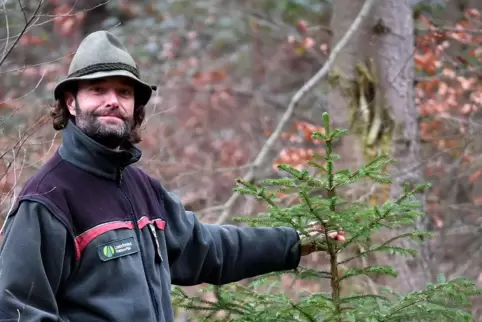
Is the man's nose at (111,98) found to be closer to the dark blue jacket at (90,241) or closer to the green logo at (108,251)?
the dark blue jacket at (90,241)

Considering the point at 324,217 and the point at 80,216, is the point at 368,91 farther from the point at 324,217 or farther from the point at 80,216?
the point at 80,216

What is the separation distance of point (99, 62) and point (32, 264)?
101cm

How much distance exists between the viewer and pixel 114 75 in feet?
12.5

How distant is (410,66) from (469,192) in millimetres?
4199

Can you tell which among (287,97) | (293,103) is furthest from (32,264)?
(287,97)

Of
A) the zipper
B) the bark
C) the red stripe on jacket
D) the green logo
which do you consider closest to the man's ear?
the zipper

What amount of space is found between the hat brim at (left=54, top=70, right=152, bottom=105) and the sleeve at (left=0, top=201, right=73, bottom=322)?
0.67 metres

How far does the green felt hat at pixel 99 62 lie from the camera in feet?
12.4

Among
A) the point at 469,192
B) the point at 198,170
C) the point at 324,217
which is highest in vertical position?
the point at 324,217

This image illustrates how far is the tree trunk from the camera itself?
279 inches

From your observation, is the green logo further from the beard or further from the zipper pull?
the beard

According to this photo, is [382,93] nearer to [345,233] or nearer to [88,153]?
[345,233]

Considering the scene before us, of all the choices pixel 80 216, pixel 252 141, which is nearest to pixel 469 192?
→ pixel 252 141

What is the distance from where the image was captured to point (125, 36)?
15.2m
